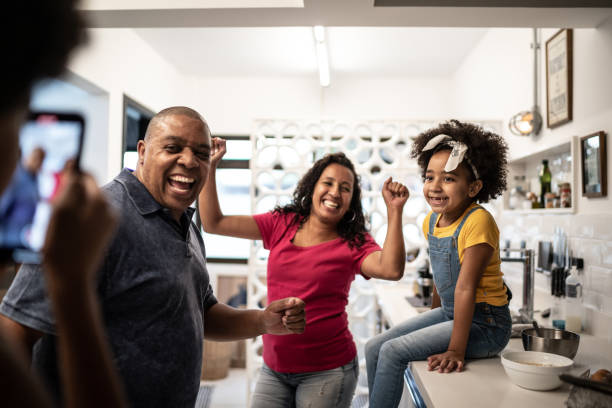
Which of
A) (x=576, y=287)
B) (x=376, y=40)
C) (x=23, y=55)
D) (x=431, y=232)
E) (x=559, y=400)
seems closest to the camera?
(x=23, y=55)

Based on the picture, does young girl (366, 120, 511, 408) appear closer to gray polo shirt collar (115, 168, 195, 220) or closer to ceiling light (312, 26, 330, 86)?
gray polo shirt collar (115, 168, 195, 220)

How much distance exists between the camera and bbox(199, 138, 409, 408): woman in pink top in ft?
5.76

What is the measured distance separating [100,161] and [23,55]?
3.75 meters

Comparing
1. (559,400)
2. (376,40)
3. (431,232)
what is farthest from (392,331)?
(376,40)

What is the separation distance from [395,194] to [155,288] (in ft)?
3.45

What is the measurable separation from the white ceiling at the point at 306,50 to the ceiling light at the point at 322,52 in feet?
0.48

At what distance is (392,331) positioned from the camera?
191cm

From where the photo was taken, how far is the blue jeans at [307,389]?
68.1 inches

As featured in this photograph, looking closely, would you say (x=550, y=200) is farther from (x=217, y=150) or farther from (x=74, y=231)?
(x=74, y=231)

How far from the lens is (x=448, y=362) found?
1.54 meters

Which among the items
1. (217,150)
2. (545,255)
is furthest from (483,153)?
(545,255)

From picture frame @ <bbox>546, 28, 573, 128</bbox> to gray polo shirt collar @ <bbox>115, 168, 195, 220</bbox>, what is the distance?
2.27 metres

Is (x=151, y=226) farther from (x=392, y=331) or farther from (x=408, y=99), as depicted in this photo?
(x=408, y=99)

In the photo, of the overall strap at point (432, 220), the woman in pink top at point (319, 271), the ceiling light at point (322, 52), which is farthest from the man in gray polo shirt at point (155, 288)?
the ceiling light at point (322, 52)
